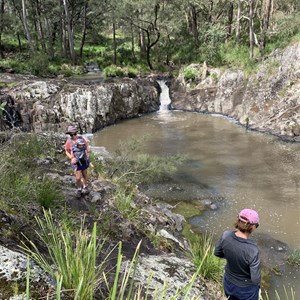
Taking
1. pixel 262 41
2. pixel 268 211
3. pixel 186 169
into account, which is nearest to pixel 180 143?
pixel 186 169

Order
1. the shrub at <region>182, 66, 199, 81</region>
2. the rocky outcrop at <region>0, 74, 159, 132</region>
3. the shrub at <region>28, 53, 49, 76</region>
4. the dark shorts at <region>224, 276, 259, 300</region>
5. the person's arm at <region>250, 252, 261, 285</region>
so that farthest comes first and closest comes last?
the shrub at <region>28, 53, 49, 76</region>, the shrub at <region>182, 66, 199, 81</region>, the rocky outcrop at <region>0, 74, 159, 132</region>, the dark shorts at <region>224, 276, 259, 300</region>, the person's arm at <region>250, 252, 261, 285</region>

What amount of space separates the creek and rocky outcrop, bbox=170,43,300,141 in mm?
929

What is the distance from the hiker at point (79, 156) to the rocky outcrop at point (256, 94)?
11.3 m

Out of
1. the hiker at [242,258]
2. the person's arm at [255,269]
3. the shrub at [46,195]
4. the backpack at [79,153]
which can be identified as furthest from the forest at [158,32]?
the person's arm at [255,269]

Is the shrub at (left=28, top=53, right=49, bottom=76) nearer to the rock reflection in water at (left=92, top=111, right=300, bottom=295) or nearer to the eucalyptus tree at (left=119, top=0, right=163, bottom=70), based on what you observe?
the eucalyptus tree at (left=119, top=0, right=163, bottom=70)

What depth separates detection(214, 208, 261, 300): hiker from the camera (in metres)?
3.51

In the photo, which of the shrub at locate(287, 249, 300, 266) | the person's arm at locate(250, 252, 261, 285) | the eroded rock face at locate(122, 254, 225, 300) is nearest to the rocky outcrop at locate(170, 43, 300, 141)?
the shrub at locate(287, 249, 300, 266)

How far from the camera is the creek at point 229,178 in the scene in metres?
8.44

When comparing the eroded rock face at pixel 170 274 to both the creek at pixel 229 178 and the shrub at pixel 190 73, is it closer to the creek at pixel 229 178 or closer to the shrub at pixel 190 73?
the creek at pixel 229 178

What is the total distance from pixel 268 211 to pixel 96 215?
17.8ft

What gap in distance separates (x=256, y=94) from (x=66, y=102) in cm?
990

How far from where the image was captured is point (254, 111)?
17984 mm

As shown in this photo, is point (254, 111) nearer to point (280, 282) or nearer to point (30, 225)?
point (280, 282)

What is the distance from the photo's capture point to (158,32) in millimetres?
26250
